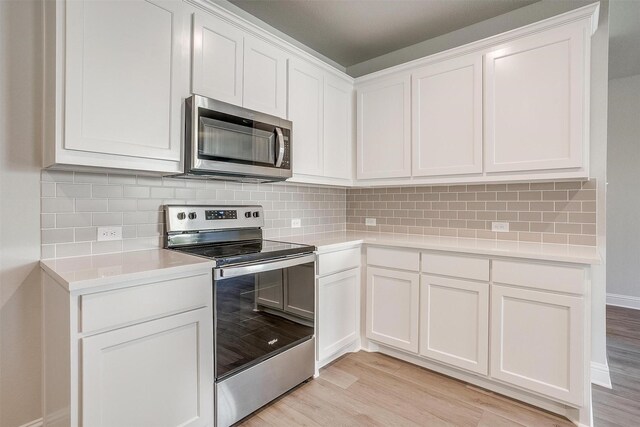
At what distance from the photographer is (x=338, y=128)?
2846 mm

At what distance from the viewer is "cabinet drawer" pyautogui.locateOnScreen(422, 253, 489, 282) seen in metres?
2.10

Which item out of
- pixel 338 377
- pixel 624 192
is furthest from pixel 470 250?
pixel 624 192

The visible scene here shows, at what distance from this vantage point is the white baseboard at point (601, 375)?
2.20 metres

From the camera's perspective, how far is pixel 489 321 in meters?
2.07

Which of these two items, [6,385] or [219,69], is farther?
[219,69]

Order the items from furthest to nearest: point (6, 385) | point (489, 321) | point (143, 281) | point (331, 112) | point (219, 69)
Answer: point (331, 112), point (489, 321), point (219, 69), point (6, 385), point (143, 281)

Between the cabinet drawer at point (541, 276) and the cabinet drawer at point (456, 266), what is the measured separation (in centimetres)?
8

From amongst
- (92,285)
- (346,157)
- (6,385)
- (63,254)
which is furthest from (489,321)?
(6,385)

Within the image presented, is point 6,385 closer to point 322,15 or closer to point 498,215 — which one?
point 322,15

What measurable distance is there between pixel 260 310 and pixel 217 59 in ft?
5.00

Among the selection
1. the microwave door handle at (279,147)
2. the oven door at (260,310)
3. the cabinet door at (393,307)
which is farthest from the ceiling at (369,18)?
the cabinet door at (393,307)

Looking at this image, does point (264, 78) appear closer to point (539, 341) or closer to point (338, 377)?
point (338, 377)

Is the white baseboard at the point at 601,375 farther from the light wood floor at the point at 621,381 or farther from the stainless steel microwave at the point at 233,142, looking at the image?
the stainless steel microwave at the point at 233,142

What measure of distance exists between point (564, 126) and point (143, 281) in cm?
248
